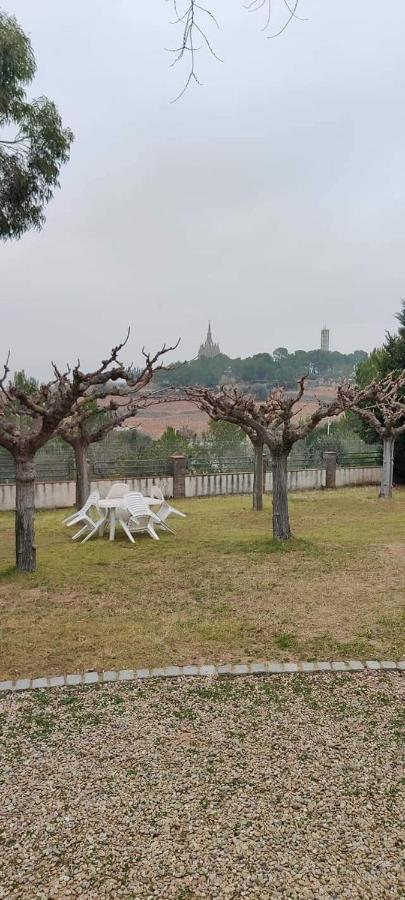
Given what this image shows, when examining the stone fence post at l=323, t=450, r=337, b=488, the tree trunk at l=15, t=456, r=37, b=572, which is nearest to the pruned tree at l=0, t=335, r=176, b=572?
the tree trunk at l=15, t=456, r=37, b=572

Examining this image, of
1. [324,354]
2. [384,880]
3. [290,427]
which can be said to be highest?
[324,354]

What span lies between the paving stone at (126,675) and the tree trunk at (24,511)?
11.9 ft

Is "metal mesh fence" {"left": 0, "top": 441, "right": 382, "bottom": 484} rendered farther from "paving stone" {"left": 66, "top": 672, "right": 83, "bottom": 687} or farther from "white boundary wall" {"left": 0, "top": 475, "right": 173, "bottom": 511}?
"paving stone" {"left": 66, "top": 672, "right": 83, "bottom": 687}

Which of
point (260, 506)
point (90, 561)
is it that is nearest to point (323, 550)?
point (90, 561)

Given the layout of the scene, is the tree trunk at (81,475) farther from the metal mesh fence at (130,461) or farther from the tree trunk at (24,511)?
the tree trunk at (24,511)

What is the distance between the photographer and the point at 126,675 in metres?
4.68

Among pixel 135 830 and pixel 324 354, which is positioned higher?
pixel 324 354

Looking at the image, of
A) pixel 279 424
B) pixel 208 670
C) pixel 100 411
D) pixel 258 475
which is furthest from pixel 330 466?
pixel 208 670

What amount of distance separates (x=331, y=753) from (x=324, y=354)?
41609 millimetres

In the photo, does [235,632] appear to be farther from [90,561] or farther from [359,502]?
[359,502]

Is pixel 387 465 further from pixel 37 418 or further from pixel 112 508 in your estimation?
pixel 37 418

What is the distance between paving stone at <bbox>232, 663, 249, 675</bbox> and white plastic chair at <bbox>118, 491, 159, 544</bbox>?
5.57 metres

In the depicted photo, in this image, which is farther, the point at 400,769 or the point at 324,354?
the point at 324,354

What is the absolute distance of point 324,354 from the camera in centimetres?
4322
